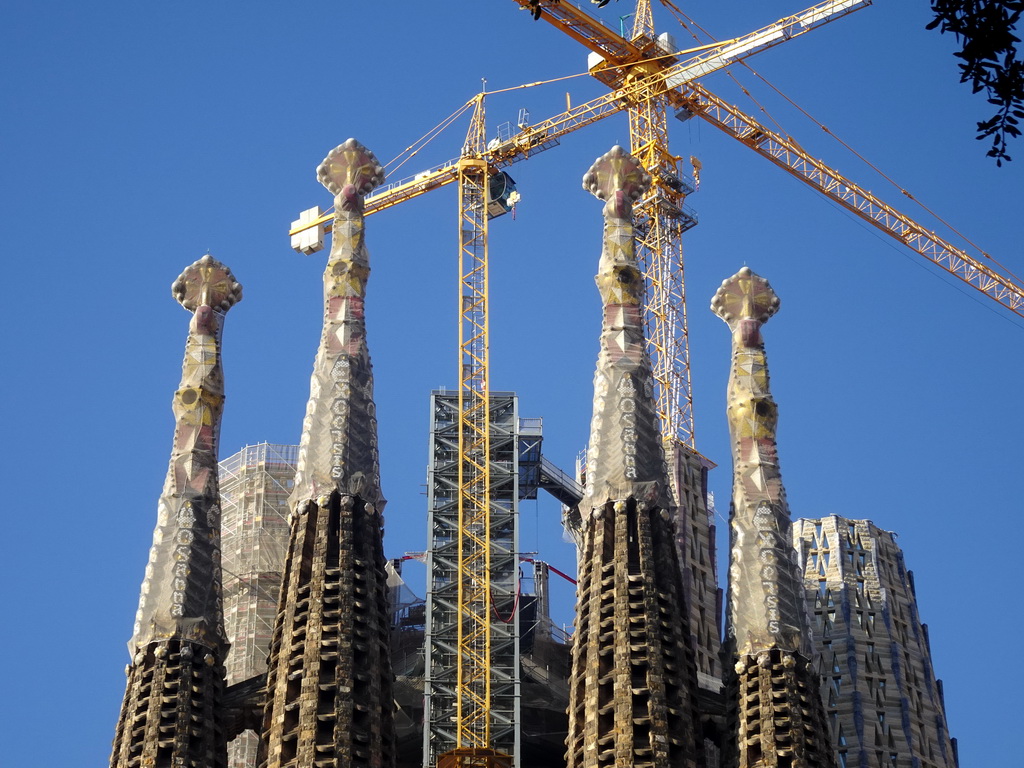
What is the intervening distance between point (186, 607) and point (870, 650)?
24.2 meters

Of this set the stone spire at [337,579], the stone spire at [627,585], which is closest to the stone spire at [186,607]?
the stone spire at [337,579]

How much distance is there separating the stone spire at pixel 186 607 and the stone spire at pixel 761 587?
506 inches

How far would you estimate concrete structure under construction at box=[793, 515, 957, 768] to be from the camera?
62406 millimetres

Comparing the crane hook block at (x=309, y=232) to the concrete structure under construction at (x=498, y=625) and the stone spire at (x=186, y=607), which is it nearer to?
the concrete structure under construction at (x=498, y=625)

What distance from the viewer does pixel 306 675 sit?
48.0 metres

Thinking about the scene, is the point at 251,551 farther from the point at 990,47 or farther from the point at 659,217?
the point at 990,47

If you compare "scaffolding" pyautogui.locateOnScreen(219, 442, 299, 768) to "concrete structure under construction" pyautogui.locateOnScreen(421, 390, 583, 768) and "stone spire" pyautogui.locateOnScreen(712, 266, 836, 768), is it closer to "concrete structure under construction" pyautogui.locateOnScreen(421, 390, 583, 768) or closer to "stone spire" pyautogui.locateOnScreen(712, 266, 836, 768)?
"concrete structure under construction" pyautogui.locateOnScreen(421, 390, 583, 768)

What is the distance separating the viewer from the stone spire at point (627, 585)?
47500 mm

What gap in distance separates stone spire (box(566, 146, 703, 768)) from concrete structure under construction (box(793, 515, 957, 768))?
515 inches

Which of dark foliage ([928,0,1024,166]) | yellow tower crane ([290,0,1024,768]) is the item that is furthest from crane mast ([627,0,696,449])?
dark foliage ([928,0,1024,166])

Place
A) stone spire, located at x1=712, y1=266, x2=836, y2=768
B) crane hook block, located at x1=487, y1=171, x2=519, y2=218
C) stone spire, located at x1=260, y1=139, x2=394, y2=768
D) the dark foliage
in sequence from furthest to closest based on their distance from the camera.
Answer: crane hook block, located at x1=487, y1=171, x2=519, y2=218 < stone spire, located at x1=712, y1=266, x2=836, y2=768 < stone spire, located at x1=260, y1=139, x2=394, y2=768 < the dark foliage

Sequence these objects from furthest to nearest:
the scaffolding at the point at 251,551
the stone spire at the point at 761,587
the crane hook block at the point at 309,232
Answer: the crane hook block at the point at 309,232 → the scaffolding at the point at 251,551 → the stone spire at the point at 761,587

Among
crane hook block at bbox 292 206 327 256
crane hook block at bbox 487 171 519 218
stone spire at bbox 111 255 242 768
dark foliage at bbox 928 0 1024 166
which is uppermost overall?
crane hook block at bbox 292 206 327 256

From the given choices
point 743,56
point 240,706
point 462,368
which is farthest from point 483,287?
point 240,706
